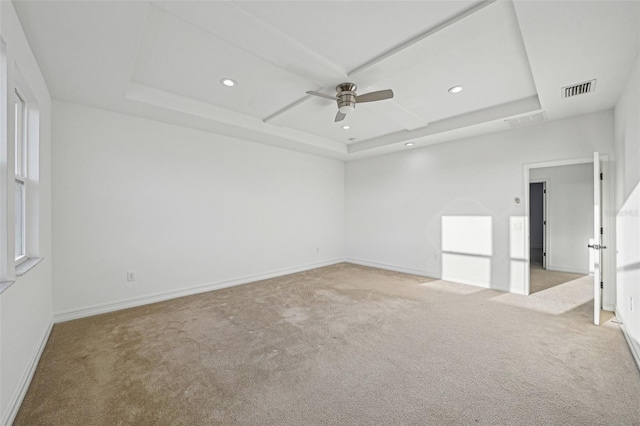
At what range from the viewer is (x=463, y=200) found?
479 centimetres

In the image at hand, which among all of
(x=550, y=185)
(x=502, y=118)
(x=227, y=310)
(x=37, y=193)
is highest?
(x=502, y=118)

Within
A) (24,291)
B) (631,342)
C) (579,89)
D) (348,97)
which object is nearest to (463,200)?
(579,89)

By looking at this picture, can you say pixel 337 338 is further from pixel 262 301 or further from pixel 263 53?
pixel 263 53

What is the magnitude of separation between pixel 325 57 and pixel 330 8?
0.60 meters

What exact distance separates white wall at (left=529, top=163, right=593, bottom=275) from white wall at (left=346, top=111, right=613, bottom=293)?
2.42m

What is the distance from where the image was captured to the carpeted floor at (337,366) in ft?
5.60

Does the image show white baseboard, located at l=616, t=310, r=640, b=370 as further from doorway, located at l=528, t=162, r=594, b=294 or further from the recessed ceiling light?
the recessed ceiling light

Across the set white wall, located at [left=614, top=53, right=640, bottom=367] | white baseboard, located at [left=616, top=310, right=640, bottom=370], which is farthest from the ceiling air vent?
white baseboard, located at [left=616, top=310, right=640, bottom=370]

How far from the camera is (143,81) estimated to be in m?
3.08

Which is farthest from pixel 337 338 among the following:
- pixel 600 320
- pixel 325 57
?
pixel 600 320

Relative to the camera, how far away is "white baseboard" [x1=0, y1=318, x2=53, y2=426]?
1.61 m

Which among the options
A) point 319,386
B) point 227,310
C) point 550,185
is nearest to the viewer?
point 319,386

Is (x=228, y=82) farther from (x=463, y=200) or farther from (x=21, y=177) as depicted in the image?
(x=463, y=200)

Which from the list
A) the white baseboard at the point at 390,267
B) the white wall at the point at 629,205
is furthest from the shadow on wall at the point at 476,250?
the white wall at the point at 629,205
